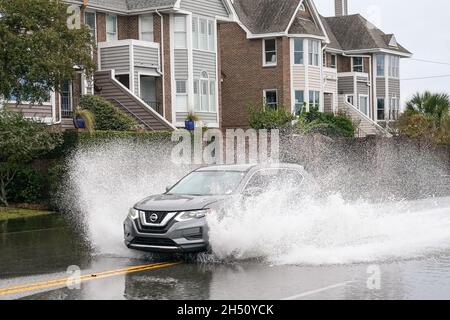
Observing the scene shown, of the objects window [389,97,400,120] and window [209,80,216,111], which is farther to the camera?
window [389,97,400,120]

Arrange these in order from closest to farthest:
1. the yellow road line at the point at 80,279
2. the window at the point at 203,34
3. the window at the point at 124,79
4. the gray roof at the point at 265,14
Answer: the yellow road line at the point at 80,279
the window at the point at 124,79
the window at the point at 203,34
the gray roof at the point at 265,14

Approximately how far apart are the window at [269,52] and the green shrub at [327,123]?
4139mm

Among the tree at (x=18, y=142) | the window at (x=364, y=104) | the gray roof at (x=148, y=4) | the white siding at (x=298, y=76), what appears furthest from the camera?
the window at (x=364, y=104)

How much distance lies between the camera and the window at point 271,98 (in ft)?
148

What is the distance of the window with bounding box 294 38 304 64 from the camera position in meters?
45.5

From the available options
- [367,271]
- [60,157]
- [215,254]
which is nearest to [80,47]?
[60,157]

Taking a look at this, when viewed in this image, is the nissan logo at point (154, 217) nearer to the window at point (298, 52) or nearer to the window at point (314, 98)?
the window at point (298, 52)

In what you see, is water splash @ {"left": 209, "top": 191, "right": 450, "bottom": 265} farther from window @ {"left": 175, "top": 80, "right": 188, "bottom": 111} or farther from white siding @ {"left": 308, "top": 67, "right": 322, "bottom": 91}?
white siding @ {"left": 308, "top": 67, "right": 322, "bottom": 91}

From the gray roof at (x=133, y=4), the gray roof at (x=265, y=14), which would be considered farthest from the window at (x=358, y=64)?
the gray roof at (x=133, y=4)

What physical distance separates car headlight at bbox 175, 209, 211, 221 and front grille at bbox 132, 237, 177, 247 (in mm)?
386

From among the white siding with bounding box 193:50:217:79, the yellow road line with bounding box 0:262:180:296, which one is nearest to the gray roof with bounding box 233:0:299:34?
the white siding with bounding box 193:50:217:79

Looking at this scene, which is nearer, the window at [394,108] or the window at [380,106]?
the window at [380,106]

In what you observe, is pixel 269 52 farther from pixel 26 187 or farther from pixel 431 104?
pixel 26 187

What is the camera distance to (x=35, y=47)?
22.2m
